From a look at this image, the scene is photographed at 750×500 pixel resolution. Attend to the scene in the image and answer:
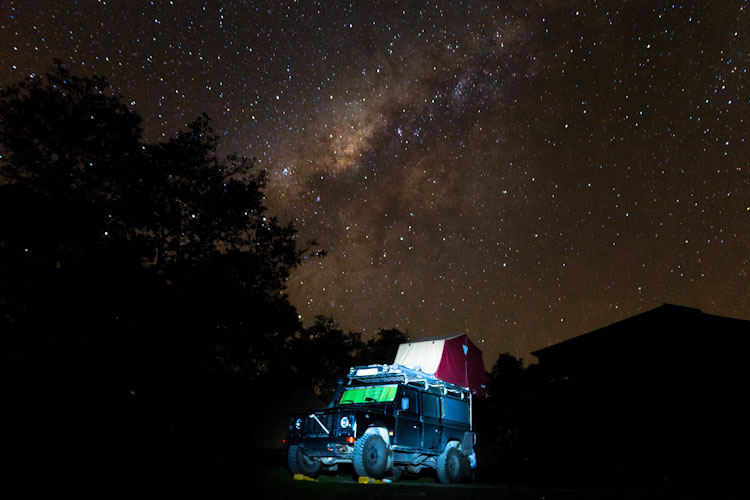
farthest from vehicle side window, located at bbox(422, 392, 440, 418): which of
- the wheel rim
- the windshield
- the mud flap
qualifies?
the mud flap

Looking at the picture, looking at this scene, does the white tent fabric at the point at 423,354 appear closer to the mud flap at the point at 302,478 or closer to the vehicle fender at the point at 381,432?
the vehicle fender at the point at 381,432

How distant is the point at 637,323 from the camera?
19.1 m

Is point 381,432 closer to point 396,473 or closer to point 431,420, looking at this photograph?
point 396,473

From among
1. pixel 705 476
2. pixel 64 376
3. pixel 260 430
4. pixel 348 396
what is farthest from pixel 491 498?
pixel 260 430

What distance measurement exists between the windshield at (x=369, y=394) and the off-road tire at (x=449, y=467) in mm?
2527

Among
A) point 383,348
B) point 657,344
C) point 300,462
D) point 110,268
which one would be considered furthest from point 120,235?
point 383,348

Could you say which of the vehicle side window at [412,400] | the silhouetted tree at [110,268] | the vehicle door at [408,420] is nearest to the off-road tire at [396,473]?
the vehicle door at [408,420]

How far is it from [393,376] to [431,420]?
1580 mm

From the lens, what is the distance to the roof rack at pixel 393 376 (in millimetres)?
11969

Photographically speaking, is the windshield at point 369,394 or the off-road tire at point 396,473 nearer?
the windshield at point 369,394

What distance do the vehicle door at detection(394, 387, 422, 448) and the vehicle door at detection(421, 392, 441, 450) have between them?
0.30 metres

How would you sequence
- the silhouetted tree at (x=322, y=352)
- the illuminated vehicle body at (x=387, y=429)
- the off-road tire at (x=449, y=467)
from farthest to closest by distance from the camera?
the silhouetted tree at (x=322, y=352) → the off-road tire at (x=449, y=467) → the illuminated vehicle body at (x=387, y=429)

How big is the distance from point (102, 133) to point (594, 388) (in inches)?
838

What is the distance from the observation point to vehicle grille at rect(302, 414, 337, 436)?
10.7 m
